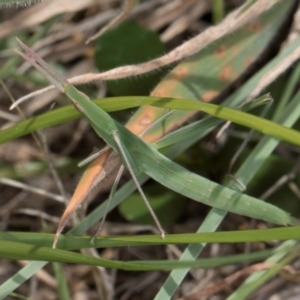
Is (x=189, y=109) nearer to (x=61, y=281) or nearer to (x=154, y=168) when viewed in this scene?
(x=154, y=168)

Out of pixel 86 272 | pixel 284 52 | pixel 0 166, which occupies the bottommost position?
pixel 86 272

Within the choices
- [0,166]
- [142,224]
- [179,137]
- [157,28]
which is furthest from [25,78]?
[179,137]

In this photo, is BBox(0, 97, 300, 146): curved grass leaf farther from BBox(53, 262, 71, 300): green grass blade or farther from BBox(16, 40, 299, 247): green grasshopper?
BBox(53, 262, 71, 300): green grass blade

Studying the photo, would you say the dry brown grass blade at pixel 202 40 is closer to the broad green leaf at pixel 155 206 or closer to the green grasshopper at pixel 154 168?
the green grasshopper at pixel 154 168

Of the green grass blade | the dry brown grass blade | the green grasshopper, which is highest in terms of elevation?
the dry brown grass blade

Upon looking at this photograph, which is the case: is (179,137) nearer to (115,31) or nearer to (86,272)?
(115,31)

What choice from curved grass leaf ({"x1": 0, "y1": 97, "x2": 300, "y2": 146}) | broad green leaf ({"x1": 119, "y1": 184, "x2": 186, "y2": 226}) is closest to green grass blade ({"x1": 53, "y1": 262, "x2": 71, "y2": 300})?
broad green leaf ({"x1": 119, "y1": 184, "x2": 186, "y2": 226})

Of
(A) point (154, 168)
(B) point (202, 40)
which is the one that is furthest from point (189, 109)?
(B) point (202, 40)

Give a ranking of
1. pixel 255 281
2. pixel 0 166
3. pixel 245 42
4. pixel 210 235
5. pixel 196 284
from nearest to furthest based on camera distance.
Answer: pixel 210 235
pixel 255 281
pixel 245 42
pixel 196 284
pixel 0 166
